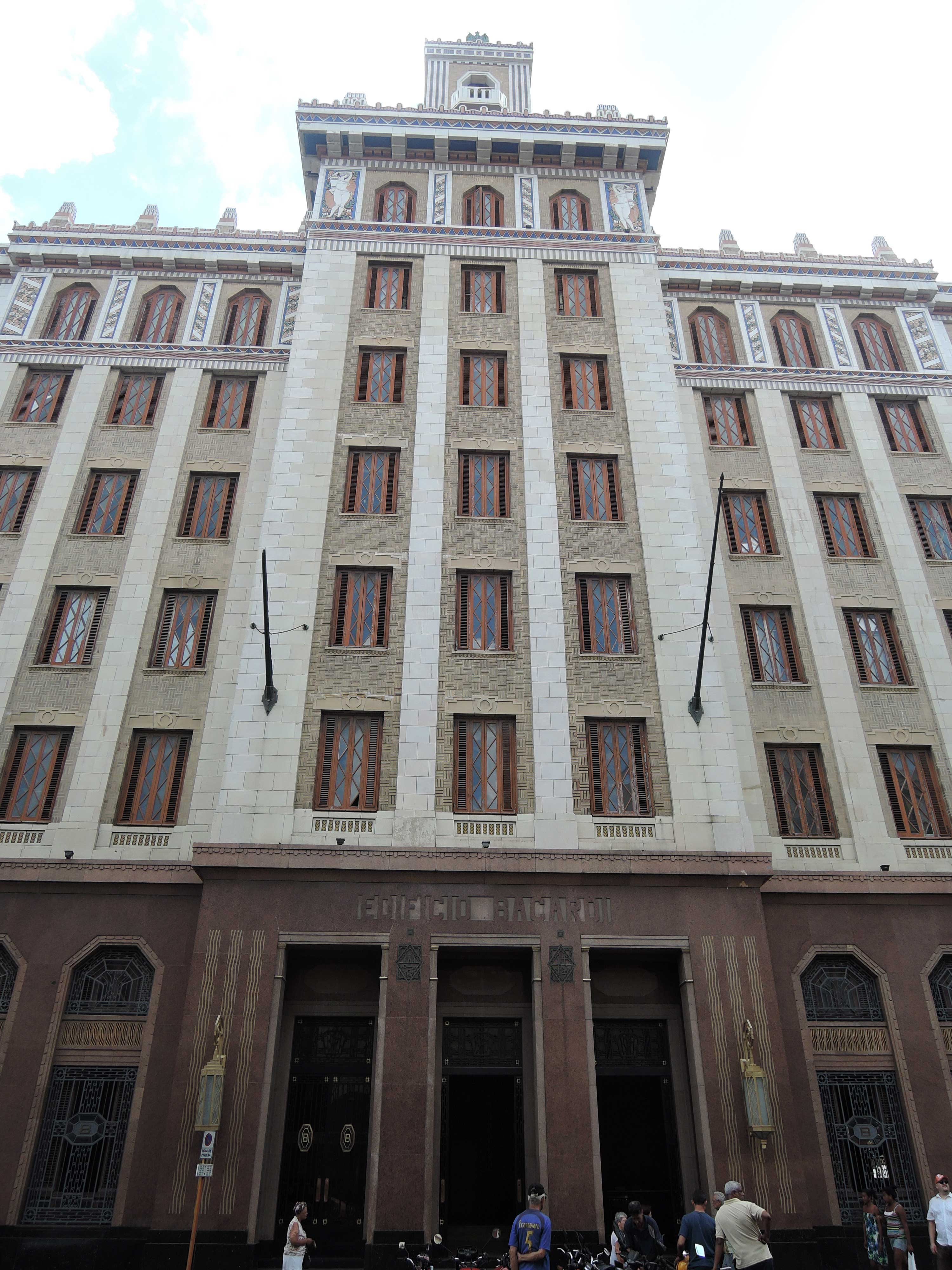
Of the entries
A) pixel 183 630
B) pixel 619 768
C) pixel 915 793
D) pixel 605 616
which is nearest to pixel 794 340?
pixel 605 616

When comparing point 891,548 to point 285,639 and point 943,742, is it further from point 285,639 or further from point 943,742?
point 285,639

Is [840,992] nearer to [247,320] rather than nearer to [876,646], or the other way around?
[876,646]

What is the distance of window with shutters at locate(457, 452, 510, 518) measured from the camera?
990 inches

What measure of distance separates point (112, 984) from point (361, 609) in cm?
1035

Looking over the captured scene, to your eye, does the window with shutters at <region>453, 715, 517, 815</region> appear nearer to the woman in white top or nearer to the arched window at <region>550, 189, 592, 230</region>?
the woman in white top

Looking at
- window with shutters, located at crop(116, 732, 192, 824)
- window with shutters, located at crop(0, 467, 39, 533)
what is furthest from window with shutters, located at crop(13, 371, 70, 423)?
window with shutters, located at crop(116, 732, 192, 824)

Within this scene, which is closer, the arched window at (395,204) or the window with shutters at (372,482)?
the window with shutters at (372,482)

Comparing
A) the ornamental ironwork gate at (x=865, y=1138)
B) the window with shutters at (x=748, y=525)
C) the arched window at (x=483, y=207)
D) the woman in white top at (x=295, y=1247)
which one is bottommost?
the woman in white top at (x=295, y=1247)

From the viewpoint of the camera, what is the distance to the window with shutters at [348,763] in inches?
831

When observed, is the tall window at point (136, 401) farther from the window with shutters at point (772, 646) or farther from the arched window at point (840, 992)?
the arched window at point (840, 992)

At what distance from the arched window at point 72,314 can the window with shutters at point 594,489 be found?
1616 cm

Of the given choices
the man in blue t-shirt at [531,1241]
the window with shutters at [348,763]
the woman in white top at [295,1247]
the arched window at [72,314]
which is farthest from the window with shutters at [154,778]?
the arched window at [72,314]

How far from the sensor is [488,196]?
1227 inches

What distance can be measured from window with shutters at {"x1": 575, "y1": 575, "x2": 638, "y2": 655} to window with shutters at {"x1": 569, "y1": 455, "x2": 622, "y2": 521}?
1.94 metres
